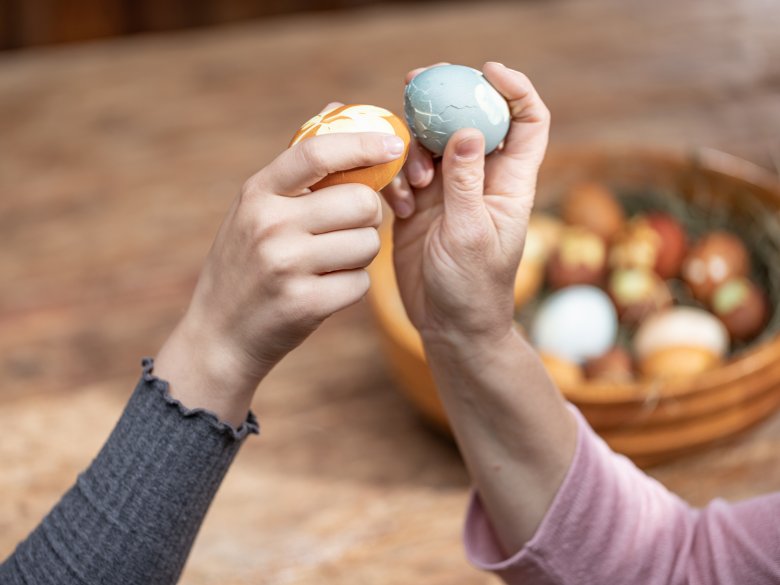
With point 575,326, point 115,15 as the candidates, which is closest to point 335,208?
point 575,326

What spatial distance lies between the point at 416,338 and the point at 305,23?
1169 millimetres

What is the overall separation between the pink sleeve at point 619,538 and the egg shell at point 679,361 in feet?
0.82

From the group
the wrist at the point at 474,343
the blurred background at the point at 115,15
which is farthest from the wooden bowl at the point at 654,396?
the blurred background at the point at 115,15

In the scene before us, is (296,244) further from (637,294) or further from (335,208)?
(637,294)

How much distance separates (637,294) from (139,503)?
65cm

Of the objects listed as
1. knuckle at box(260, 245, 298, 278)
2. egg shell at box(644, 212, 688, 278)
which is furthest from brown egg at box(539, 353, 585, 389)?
knuckle at box(260, 245, 298, 278)

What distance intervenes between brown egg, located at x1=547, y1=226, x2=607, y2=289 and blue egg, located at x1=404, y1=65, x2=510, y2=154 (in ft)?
1.56

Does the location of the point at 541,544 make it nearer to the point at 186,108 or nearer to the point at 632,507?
the point at 632,507

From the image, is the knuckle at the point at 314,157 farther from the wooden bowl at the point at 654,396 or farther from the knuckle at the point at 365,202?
the wooden bowl at the point at 654,396

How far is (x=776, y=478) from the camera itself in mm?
946

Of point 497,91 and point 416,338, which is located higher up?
point 497,91

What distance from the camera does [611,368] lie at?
3.22 ft

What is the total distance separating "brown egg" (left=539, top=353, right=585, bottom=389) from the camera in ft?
3.10

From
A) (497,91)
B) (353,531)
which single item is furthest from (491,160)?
(353,531)
